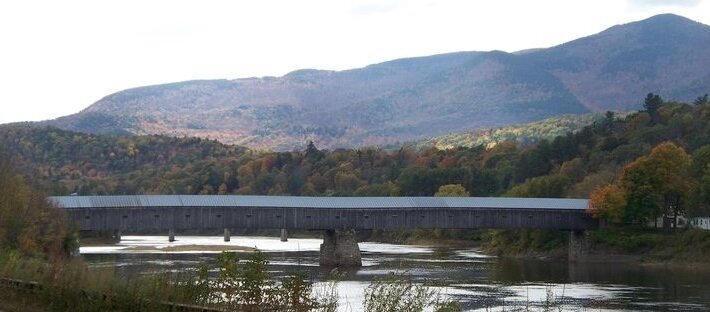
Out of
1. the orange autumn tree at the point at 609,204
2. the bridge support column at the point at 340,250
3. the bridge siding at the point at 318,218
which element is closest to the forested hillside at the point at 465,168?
the orange autumn tree at the point at 609,204

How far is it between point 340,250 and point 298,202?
6.11 m

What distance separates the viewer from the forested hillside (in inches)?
4328

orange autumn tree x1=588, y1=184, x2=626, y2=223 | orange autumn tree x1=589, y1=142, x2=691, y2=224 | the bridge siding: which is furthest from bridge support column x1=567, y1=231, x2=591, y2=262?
orange autumn tree x1=589, y1=142, x2=691, y2=224

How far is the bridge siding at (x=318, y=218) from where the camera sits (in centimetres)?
7794

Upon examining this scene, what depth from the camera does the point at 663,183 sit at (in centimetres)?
8606

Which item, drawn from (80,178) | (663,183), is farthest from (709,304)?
(80,178)

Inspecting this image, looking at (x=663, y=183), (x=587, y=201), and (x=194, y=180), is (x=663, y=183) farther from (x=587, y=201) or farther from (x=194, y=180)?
(x=194, y=180)

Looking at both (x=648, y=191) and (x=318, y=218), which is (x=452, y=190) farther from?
(x=318, y=218)

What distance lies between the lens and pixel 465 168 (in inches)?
5320

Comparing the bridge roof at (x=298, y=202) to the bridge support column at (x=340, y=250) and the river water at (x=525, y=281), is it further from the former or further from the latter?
the river water at (x=525, y=281)

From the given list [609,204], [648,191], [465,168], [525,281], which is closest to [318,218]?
[609,204]

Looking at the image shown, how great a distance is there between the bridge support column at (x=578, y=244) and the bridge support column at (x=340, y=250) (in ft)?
55.6

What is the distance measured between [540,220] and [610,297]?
128 feet

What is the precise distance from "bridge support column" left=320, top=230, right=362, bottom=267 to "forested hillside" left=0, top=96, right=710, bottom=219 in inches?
947
